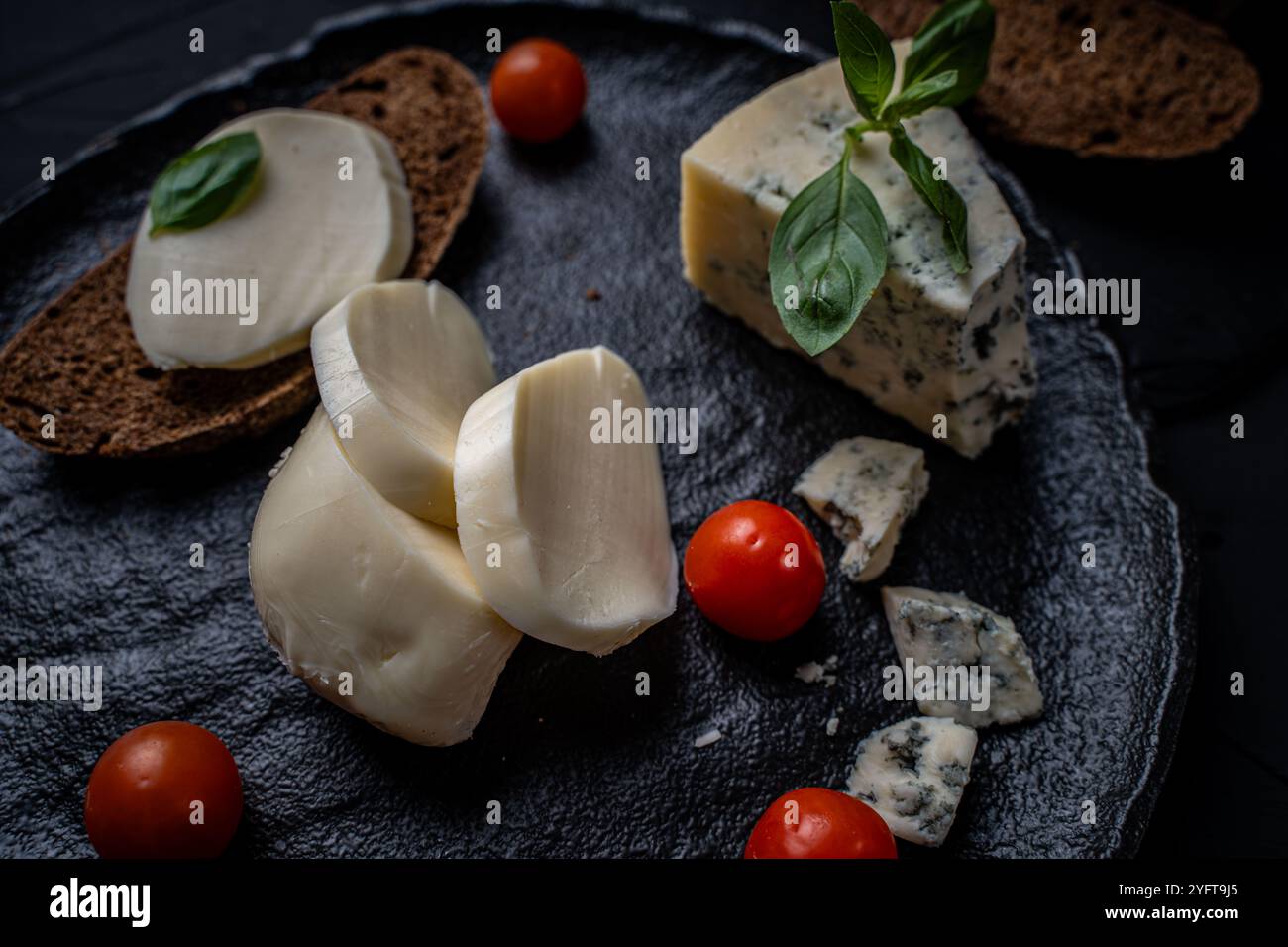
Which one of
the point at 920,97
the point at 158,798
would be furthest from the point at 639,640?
the point at 920,97

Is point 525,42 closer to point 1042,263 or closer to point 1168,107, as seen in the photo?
point 1042,263

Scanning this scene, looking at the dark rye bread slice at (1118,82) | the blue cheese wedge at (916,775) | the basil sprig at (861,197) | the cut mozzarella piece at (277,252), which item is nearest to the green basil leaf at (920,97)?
the basil sprig at (861,197)

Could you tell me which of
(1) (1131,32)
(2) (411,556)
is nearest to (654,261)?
(2) (411,556)

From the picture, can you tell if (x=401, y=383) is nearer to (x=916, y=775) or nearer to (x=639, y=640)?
(x=639, y=640)

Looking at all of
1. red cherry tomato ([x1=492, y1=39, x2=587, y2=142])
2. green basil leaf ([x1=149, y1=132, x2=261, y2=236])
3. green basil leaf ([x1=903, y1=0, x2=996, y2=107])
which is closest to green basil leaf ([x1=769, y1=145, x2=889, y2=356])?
green basil leaf ([x1=903, y1=0, x2=996, y2=107])

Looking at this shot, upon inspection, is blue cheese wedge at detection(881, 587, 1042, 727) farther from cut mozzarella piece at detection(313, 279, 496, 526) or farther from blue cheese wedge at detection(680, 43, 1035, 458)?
cut mozzarella piece at detection(313, 279, 496, 526)
